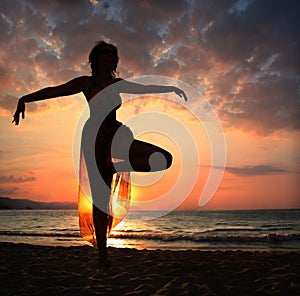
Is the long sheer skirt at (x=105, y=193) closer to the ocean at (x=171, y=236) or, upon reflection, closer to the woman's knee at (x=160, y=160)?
the woman's knee at (x=160, y=160)

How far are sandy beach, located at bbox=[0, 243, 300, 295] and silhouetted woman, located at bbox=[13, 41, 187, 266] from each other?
60cm

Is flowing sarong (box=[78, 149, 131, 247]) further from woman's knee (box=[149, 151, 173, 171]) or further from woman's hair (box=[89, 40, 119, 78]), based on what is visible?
woman's hair (box=[89, 40, 119, 78])

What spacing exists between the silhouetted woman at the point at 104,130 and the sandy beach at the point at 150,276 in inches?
23.4

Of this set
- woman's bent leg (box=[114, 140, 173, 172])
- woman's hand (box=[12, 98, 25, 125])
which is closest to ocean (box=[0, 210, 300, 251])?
woman's bent leg (box=[114, 140, 173, 172])

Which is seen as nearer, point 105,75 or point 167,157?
point 167,157

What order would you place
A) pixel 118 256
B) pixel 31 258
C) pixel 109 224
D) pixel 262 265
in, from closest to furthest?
1. pixel 109 224
2. pixel 262 265
3. pixel 31 258
4. pixel 118 256

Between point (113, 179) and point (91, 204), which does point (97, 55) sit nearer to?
point (113, 179)

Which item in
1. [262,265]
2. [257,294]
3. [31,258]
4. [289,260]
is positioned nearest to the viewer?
[257,294]

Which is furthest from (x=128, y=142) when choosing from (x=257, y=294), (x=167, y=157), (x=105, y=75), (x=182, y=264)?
(x=182, y=264)

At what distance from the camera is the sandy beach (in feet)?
11.2

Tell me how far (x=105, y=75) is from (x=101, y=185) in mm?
1229

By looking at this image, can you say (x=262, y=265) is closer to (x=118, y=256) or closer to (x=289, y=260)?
(x=289, y=260)

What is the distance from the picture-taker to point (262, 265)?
4.75 m

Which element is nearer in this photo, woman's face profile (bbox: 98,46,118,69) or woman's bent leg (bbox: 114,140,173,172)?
woman's bent leg (bbox: 114,140,173,172)
